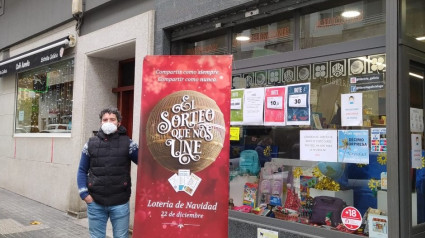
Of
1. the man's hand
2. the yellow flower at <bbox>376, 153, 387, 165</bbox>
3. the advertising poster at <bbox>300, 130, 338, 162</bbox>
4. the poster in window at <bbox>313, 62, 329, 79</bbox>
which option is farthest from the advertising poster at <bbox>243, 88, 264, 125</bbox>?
the man's hand

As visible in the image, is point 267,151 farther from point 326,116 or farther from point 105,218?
point 105,218

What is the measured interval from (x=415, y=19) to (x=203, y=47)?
316 centimetres

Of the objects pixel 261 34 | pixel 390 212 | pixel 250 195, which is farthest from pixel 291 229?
pixel 261 34

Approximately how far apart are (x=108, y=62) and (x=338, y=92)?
537 centimetres

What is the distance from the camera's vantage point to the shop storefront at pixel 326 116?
3.83m

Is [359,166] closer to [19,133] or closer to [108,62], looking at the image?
[108,62]

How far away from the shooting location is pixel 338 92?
4.53m

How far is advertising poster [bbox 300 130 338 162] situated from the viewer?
14.6ft

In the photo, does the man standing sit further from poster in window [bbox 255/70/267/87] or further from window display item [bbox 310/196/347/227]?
window display item [bbox 310/196/347/227]

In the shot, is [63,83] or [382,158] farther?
[63,83]

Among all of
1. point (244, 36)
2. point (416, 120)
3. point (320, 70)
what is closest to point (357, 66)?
point (320, 70)

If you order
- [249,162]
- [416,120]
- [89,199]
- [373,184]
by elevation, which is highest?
[416,120]

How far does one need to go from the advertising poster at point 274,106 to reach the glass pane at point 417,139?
4.92 feet

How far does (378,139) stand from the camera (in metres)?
4.07
